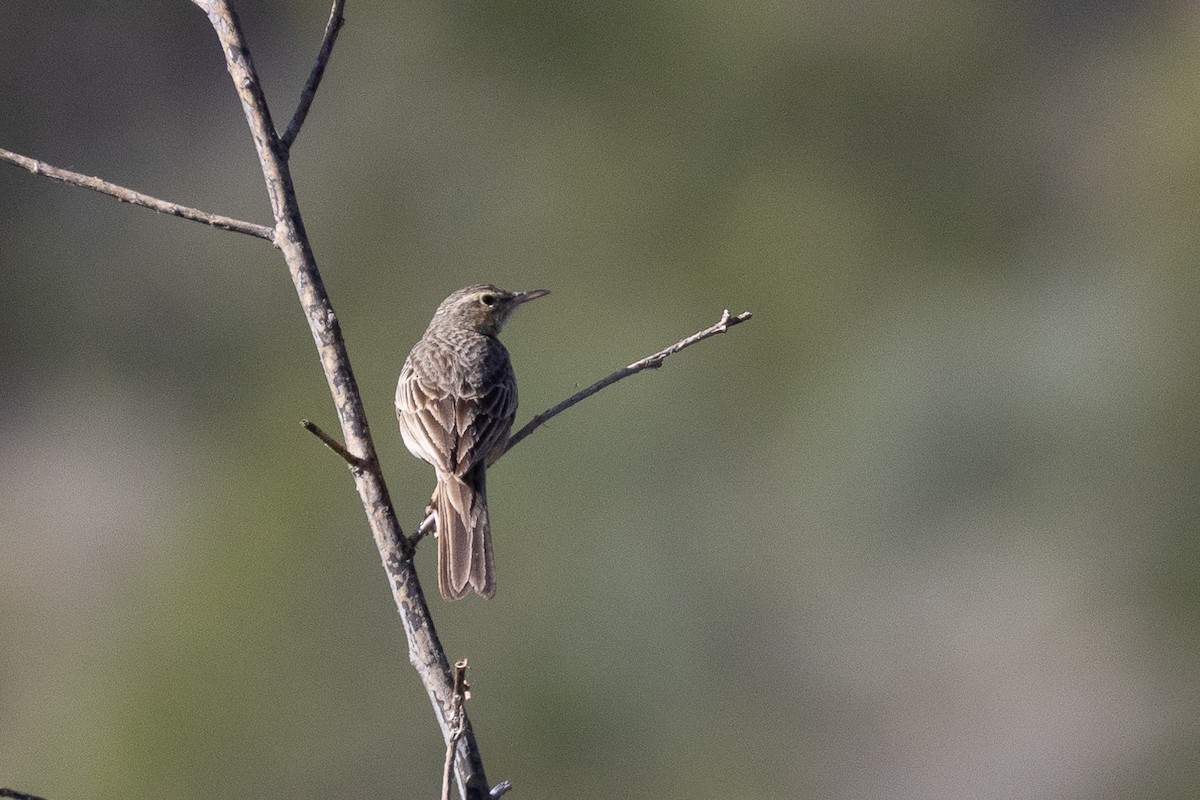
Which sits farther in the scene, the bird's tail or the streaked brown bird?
the streaked brown bird

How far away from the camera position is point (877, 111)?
2512cm

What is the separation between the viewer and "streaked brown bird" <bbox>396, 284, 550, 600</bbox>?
437 centimetres

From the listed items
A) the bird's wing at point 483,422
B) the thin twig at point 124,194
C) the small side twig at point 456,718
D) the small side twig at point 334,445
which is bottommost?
the small side twig at point 456,718

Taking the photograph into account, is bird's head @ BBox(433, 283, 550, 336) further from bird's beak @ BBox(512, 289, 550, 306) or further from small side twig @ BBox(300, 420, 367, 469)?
small side twig @ BBox(300, 420, 367, 469)

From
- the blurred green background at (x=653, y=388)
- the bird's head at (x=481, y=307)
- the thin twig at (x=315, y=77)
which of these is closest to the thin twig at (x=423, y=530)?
the thin twig at (x=315, y=77)

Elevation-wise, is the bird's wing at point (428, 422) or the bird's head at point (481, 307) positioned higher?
the bird's head at point (481, 307)

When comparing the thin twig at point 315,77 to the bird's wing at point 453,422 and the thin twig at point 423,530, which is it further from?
the bird's wing at point 453,422

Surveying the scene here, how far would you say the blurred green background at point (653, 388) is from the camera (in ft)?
57.4

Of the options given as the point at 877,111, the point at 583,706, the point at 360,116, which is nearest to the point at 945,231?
the point at 877,111

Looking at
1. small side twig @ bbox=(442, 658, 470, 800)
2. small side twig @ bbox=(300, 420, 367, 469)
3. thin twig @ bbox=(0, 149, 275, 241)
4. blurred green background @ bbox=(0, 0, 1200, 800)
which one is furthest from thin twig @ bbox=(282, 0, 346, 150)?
blurred green background @ bbox=(0, 0, 1200, 800)

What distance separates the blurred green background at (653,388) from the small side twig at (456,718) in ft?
33.7

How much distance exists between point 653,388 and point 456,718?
17.8 metres

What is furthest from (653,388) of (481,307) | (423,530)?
(423,530)

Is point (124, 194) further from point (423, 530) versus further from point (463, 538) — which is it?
point (463, 538)
